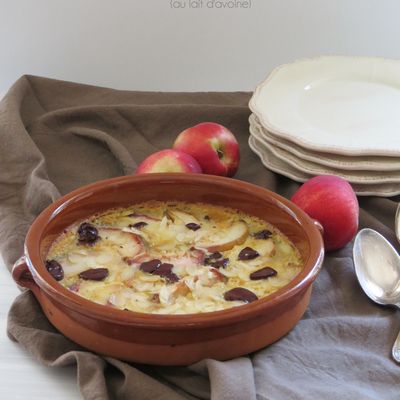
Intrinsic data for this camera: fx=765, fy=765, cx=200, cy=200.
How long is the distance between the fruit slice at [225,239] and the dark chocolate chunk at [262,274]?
0.07m

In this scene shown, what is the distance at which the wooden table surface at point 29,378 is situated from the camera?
0.76 metres

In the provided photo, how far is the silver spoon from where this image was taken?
897 mm

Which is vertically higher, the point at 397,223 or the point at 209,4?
the point at 209,4

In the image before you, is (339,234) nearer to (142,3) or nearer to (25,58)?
(142,3)

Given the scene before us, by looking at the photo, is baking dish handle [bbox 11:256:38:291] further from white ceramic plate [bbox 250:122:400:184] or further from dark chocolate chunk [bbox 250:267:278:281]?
white ceramic plate [bbox 250:122:400:184]

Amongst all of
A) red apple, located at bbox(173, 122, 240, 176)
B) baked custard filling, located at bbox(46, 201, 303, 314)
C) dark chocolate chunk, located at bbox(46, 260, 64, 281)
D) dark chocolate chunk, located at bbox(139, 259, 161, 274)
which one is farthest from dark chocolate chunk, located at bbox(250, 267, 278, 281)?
red apple, located at bbox(173, 122, 240, 176)

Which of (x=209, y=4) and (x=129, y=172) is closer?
(x=129, y=172)

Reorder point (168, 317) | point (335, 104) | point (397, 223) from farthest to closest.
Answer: point (335, 104)
point (397, 223)
point (168, 317)

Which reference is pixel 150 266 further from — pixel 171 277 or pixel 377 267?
pixel 377 267

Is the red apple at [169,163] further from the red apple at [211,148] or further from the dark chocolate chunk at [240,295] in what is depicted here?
the dark chocolate chunk at [240,295]

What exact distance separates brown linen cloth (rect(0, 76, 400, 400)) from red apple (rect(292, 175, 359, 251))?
0.03m

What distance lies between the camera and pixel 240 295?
809 mm

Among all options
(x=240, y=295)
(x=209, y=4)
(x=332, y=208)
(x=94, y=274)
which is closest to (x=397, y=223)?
(x=332, y=208)

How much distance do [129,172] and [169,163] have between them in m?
0.11
